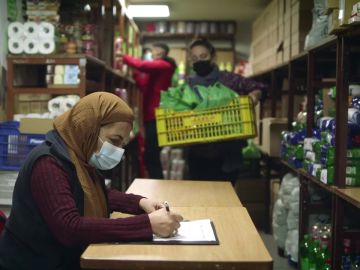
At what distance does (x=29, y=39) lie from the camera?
128 inches

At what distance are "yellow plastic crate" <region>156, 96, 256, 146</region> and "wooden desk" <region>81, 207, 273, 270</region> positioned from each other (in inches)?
68.5

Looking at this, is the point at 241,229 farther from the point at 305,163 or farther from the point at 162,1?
the point at 162,1

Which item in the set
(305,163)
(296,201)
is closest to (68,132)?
(305,163)

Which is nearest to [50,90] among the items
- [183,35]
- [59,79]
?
[59,79]

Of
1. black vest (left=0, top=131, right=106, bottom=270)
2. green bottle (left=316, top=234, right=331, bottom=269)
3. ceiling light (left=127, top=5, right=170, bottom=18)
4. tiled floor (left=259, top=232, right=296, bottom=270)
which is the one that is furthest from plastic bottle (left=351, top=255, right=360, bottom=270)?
ceiling light (left=127, top=5, right=170, bottom=18)

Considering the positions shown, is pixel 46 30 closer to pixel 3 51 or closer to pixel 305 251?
Answer: pixel 3 51

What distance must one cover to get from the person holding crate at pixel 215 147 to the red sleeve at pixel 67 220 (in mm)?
2145

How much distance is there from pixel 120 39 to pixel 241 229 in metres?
3.50

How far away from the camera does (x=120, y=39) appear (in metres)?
4.97

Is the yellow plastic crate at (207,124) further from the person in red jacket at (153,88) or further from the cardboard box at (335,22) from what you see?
the person in red jacket at (153,88)

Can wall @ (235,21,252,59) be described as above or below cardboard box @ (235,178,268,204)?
above

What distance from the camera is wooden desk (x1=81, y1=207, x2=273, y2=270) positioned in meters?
1.46

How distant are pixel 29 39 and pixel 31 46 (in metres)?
0.05

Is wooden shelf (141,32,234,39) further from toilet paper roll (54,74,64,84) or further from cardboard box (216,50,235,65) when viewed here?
toilet paper roll (54,74,64,84)
